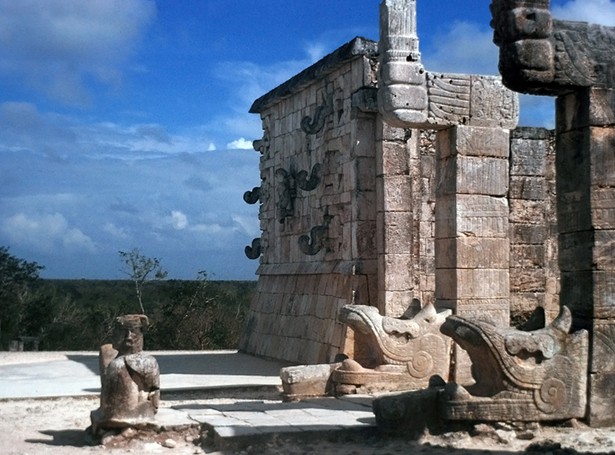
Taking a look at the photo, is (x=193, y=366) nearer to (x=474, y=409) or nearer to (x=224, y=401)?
(x=224, y=401)

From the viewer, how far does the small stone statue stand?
332 inches

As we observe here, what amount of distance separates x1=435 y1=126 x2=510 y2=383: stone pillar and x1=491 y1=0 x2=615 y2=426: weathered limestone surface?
8.68 ft

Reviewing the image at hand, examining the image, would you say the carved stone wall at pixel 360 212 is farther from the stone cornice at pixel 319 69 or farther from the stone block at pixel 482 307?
the stone block at pixel 482 307

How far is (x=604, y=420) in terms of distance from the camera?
8.41m

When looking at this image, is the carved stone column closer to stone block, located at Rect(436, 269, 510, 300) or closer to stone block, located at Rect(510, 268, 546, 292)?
stone block, located at Rect(436, 269, 510, 300)

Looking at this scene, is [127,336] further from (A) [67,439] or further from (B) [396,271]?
(B) [396,271]

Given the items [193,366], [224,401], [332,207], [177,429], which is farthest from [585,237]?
[193,366]

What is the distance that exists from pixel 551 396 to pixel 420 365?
2944 millimetres

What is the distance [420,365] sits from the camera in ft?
36.3

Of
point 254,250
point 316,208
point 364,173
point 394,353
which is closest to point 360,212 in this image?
point 364,173

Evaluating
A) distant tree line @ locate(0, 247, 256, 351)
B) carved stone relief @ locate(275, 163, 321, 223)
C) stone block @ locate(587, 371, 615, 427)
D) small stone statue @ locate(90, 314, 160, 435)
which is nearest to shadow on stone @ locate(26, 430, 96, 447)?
small stone statue @ locate(90, 314, 160, 435)

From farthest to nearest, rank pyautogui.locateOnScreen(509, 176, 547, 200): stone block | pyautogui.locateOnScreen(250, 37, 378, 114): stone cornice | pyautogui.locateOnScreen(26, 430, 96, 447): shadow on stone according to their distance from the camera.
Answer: pyautogui.locateOnScreen(250, 37, 378, 114): stone cornice < pyautogui.locateOnScreen(509, 176, 547, 200): stone block < pyautogui.locateOnScreen(26, 430, 96, 447): shadow on stone

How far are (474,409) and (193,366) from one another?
8115mm

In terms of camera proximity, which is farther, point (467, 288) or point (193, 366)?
point (193, 366)
